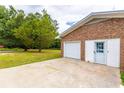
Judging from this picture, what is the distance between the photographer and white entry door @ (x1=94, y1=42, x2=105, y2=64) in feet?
41.5

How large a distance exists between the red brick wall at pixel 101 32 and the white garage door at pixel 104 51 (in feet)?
1.07

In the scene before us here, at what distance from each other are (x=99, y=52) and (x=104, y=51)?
0.59m

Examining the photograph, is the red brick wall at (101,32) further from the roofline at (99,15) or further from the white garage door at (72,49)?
the white garage door at (72,49)

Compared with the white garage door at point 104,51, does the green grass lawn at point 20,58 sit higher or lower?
lower

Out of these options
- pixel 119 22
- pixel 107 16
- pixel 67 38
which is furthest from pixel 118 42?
pixel 67 38

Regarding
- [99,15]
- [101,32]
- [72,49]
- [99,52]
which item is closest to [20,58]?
[72,49]

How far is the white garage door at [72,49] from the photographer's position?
51.7 feet

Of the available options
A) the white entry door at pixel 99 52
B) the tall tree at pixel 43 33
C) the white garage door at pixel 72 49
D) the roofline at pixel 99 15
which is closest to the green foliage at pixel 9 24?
the tall tree at pixel 43 33

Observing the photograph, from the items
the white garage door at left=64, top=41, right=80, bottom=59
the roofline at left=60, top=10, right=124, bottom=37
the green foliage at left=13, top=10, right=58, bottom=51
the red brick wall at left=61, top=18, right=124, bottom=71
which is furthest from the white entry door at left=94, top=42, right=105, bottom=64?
the green foliage at left=13, top=10, right=58, bottom=51

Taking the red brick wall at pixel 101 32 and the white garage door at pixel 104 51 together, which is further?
the white garage door at pixel 104 51

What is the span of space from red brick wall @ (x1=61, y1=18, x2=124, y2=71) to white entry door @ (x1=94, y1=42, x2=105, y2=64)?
59cm

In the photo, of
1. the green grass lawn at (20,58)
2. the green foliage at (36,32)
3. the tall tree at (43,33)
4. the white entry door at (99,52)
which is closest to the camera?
the white entry door at (99,52)

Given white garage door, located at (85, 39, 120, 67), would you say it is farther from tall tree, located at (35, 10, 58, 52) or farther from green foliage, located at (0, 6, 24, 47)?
green foliage, located at (0, 6, 24, 47)

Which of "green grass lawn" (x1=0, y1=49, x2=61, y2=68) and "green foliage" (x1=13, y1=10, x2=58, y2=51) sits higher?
"green foliage" (x1=13, y1=10, x2=58, y2=51)
